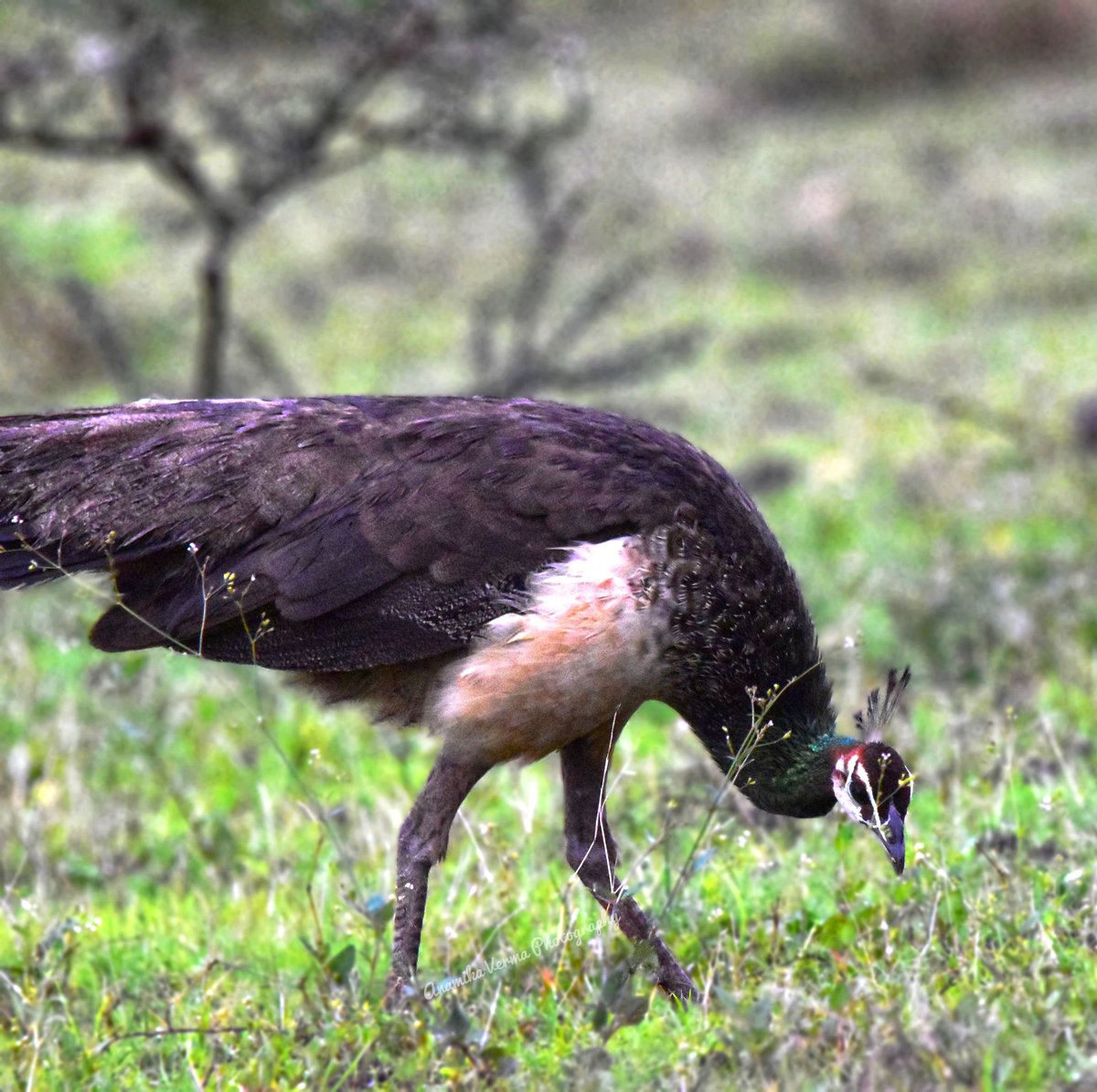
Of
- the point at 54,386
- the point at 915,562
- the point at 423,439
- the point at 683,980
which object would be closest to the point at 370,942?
the point at 683,980

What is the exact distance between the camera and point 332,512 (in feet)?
13.0

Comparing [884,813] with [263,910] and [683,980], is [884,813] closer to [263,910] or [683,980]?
[683,980]

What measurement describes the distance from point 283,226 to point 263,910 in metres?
12.0

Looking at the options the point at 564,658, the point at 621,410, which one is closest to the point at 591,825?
the point at 564,658

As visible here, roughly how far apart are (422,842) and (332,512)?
2.70 ft

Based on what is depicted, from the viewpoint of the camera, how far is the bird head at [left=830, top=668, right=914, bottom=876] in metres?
3.93

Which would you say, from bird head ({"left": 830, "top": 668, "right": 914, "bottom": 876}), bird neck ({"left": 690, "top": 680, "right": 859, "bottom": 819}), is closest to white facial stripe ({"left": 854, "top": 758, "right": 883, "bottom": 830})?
bird head ({"left": 830, "top": 668, "right": 914, "bottom": 876})

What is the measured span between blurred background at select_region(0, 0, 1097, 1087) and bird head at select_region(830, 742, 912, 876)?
0.39 feet

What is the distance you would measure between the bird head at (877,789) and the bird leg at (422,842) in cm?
88

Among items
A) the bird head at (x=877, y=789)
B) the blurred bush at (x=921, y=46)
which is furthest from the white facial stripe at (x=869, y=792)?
the blurred bush at (x=921, y=46)

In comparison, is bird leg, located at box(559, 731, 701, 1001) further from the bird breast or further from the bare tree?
the bare tree

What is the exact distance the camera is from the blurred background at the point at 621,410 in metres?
3.76

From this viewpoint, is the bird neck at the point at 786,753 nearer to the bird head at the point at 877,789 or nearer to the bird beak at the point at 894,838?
the bird head at the point at 877,789

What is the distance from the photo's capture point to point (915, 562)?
7395mm
